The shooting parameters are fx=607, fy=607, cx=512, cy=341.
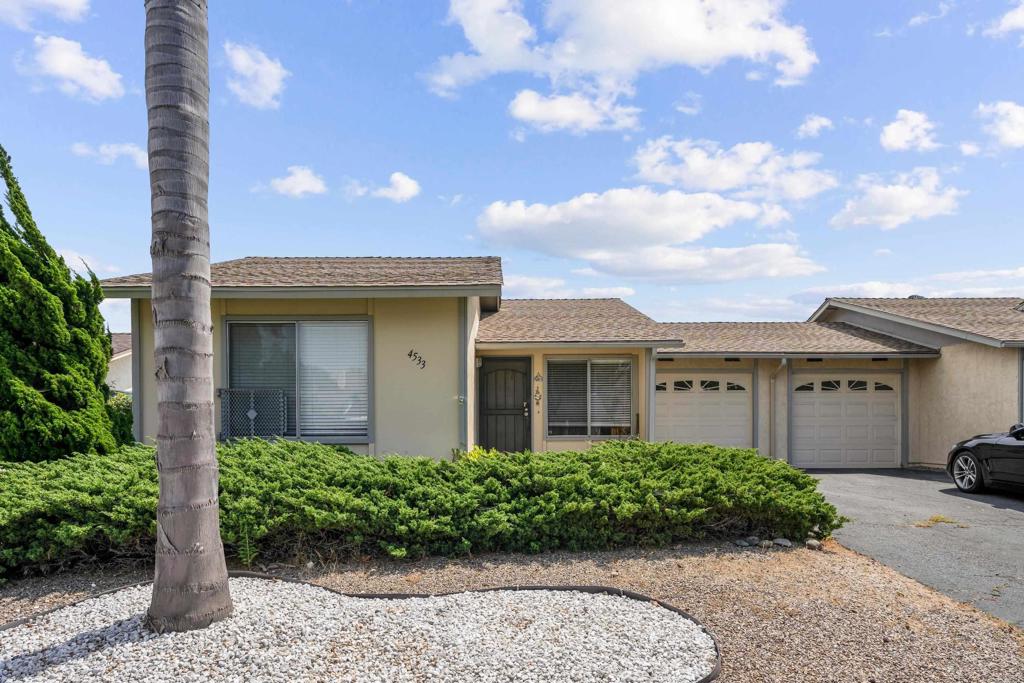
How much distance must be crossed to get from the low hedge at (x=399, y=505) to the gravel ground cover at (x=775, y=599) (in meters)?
0.20

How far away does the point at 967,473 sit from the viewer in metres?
9.23

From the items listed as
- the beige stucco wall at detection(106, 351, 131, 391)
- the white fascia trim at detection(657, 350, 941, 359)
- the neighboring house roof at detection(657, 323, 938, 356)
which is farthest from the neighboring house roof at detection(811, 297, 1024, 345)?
the beige stucco wall at detection(106, 351, 131, 391)

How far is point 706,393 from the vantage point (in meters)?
12.6

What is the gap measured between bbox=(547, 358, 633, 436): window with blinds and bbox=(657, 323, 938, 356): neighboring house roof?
1.19 metres

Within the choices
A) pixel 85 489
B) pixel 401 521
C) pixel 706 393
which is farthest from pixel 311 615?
pixel 706 393

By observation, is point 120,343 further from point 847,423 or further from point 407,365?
point 847,423

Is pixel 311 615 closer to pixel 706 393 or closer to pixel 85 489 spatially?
pixel 85 489

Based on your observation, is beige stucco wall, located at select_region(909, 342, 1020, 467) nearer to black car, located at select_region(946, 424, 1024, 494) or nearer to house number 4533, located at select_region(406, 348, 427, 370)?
black car, located at select_region(946, 424, 1024, 494)

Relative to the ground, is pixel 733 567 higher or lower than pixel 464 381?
lower

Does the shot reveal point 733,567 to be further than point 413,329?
No

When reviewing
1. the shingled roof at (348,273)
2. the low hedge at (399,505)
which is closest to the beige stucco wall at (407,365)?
the shingled roof at (348,273)

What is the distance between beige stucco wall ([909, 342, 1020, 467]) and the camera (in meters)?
10.4

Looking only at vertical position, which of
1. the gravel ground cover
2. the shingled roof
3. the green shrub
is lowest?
the gravel ground cover

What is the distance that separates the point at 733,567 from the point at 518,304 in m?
9.33
